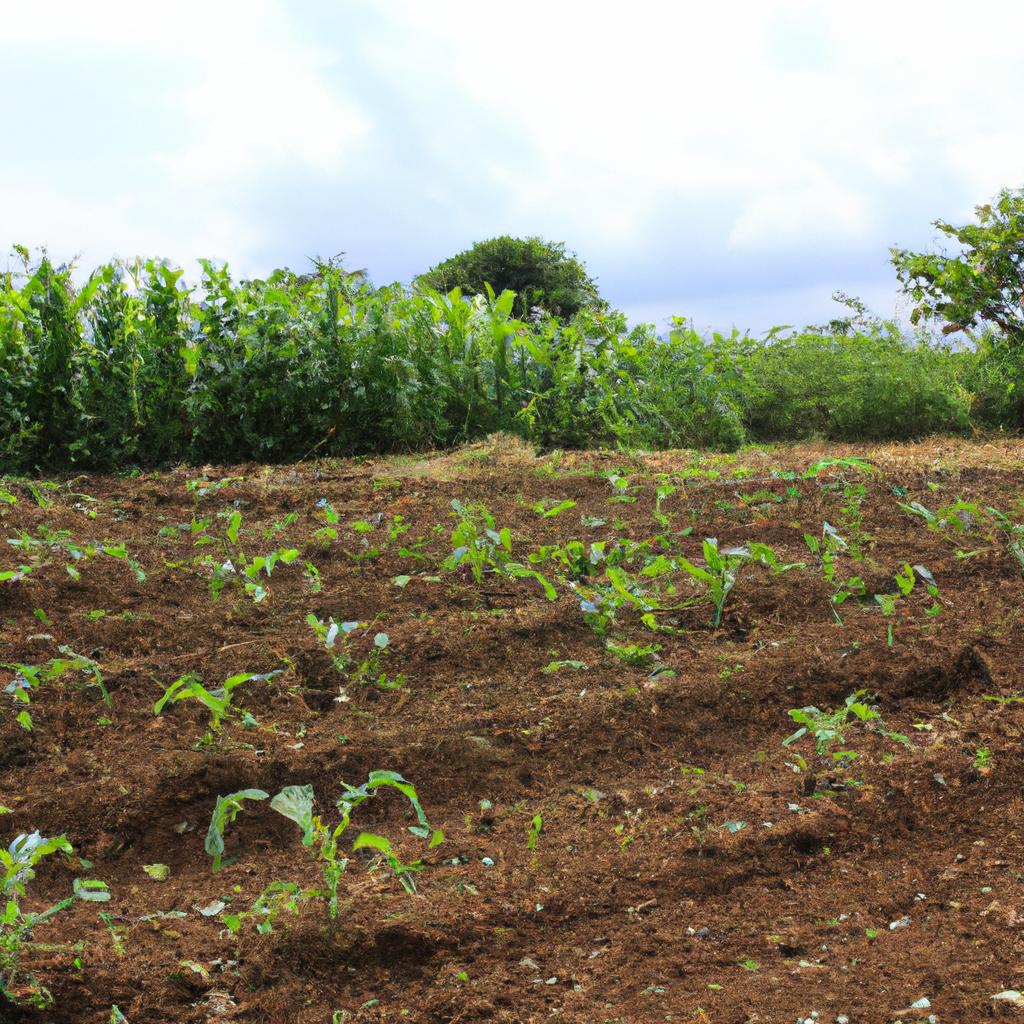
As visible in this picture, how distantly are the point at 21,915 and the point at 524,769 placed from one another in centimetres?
116

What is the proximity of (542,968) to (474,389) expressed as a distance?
5.57 meters

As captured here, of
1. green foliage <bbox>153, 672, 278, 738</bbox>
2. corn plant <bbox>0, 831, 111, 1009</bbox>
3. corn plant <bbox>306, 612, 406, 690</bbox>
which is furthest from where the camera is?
corn plant <bbox>306, 612, 406, 690</bbox>

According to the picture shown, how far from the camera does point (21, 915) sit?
2082 mm

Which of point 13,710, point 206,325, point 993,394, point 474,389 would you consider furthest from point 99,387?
point 993,394

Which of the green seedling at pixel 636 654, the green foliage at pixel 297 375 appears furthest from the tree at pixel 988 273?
the green seedling at pixel 636 654

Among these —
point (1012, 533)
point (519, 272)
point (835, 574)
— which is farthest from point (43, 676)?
point (519, 272)

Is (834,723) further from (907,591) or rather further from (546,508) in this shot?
(546,508)

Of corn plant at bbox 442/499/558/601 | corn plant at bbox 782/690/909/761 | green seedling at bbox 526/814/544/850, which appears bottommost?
green seedling at bbox 526/814/544/850

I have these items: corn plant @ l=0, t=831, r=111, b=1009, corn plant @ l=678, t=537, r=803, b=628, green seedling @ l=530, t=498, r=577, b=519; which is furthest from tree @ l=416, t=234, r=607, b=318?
corn plant @ l=0, t=831, r=111, b=1009

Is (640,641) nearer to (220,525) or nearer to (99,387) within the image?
(220,525)

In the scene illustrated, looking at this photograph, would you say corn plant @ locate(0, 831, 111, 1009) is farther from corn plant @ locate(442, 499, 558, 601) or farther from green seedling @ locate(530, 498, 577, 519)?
green seedling @ locate(530, 498, 577, 519)

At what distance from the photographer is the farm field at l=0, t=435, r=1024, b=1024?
1.98 meters

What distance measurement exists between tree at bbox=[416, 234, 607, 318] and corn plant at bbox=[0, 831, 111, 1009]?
47.9 ft

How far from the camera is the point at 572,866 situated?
2293 millimetres
